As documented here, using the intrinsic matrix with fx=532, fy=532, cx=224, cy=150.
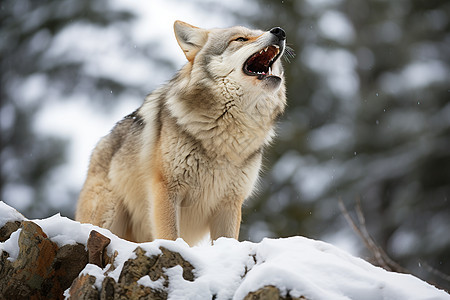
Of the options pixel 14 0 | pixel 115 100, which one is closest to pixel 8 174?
pixel 115 100

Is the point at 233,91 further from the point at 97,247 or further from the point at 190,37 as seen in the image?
the point at 97,247

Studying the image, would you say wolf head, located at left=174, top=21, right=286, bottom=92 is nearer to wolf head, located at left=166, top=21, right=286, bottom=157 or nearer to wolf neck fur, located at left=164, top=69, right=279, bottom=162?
wolf head, located at left=166, top=21, right=286, bottom=157

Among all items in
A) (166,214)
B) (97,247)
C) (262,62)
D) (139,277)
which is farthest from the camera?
(262,62)

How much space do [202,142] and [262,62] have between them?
3.09 ft

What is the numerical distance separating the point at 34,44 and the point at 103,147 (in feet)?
27.1

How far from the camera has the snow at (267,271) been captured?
237 centimetres

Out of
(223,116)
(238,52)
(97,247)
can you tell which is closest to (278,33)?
(238,52)

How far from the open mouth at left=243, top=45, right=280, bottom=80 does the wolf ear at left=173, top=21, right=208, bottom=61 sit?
1.58 feet

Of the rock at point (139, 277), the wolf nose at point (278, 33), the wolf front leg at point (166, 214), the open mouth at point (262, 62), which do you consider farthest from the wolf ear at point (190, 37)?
the rock at point (139, 277)

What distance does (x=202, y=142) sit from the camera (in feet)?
14.2

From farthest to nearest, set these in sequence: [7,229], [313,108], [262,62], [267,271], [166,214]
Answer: [313,108] → [262,62] → [166,214] → [7,229] → [267,271]

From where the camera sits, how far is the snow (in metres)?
2.37

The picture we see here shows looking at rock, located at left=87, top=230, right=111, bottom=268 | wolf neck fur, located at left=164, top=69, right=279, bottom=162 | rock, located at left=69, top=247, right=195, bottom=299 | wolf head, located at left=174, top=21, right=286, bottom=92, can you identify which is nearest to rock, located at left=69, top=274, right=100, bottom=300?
rock, located at left=69, top=247, right=195, bottom=299

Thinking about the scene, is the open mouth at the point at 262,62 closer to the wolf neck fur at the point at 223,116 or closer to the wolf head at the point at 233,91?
the wolf head at the point at 233,91
